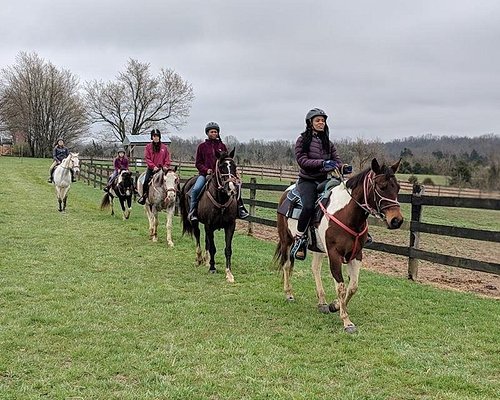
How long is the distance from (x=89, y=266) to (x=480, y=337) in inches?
244

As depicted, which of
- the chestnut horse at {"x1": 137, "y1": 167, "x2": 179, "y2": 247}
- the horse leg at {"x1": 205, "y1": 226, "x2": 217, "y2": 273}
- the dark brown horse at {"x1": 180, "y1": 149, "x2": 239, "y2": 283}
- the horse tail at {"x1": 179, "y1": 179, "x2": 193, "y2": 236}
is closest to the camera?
the dark brown horse at {"x1": 180, "y1": 149, "x2": 239, "y2": 283}

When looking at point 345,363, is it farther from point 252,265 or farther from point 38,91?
point 38,91

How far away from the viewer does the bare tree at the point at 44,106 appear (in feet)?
195

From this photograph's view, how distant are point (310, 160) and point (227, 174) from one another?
209 centimetres

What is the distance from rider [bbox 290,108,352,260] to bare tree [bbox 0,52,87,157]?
195ft

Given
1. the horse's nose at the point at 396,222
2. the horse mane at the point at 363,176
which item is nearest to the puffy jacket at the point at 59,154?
the horse mane at the point at 363,176

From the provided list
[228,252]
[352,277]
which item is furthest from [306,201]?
[228,252]

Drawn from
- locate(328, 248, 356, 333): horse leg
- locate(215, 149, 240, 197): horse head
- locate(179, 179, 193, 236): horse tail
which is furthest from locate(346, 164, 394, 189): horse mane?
locate(179, 179, 193, 236): horse tail

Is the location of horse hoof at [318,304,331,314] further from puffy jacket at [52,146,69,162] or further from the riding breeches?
puffy jacket at [52,146,69,162]

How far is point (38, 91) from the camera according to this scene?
60.0 meters

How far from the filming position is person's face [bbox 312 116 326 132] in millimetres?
6188

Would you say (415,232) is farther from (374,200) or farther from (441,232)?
(374,200)

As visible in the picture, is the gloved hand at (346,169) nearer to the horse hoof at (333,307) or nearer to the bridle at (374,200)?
the bridle at (374,200)

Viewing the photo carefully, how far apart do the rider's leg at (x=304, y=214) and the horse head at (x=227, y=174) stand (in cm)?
158
